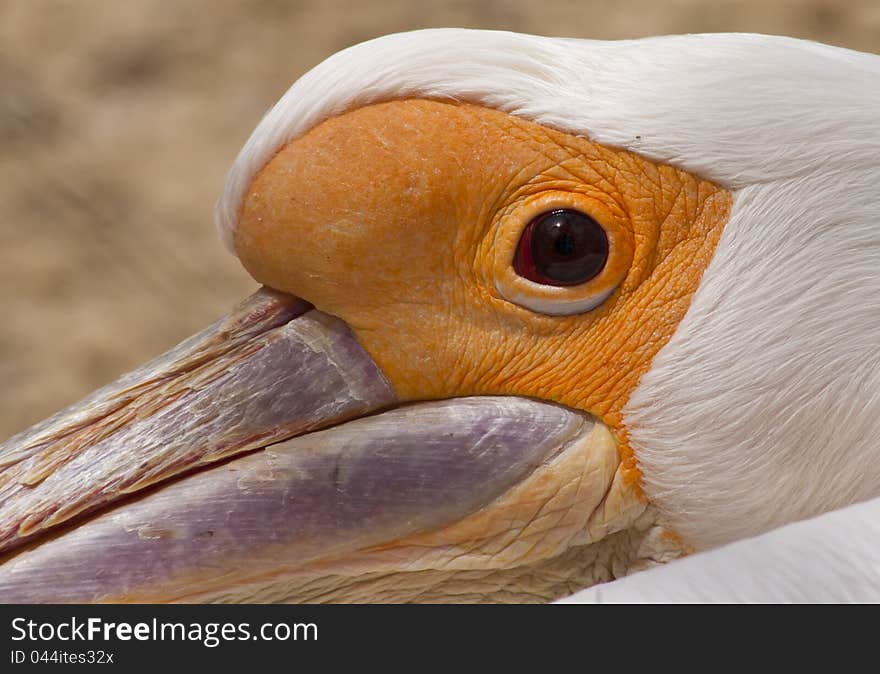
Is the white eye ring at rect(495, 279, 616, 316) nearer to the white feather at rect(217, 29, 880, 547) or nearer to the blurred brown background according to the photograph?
the white feather at rect(217, 29, 880, 547)

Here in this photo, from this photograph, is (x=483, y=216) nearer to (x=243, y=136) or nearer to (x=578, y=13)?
(x=243, y=136)

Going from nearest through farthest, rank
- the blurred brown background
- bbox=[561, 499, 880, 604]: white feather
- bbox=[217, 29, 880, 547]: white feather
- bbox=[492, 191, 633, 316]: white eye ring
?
bbox=[561, 499, 880, 604]: white feather, bbox=[217, 29, 880, 547]: white feather, bbox=[492, 191, 633, 316]: white eye ring, the blurred brown background

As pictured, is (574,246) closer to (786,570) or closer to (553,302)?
(553,302)

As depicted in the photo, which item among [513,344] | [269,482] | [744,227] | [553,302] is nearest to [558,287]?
[553,302]

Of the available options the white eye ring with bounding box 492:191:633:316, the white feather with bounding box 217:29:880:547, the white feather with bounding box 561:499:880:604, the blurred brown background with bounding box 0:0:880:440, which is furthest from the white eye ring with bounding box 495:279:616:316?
the blurred brown background with bounding box 0:0:880:440

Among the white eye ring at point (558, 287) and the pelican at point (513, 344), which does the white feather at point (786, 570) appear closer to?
the pelican at point (513, 344)

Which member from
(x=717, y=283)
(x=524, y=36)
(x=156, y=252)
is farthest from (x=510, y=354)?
(x=156, y=252)

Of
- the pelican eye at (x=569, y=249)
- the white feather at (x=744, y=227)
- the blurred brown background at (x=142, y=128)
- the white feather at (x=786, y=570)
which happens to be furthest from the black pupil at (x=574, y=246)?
the blurred brown background at (x=142, y=128)
